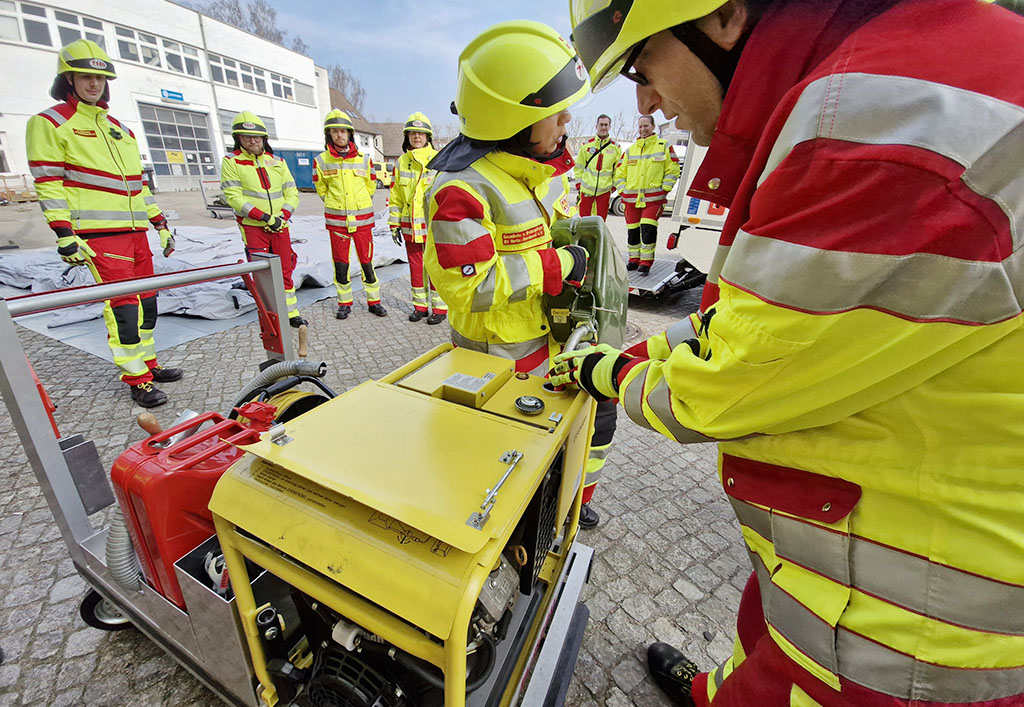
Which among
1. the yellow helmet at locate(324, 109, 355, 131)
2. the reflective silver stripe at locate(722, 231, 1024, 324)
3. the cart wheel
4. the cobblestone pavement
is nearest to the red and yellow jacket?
the reflective silver stripe at locate(722, 231, 1024, 324)

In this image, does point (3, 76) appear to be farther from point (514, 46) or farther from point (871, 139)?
point (871, 139)

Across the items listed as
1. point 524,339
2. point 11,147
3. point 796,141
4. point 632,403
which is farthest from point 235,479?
point 11,147

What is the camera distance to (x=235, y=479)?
1.23 meters

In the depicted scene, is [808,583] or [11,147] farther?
[11,147]

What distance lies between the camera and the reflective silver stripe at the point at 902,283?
0.63 m

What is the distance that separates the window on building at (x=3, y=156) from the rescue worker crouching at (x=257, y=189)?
81.1 ft

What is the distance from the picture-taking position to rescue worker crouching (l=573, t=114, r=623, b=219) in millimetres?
8758

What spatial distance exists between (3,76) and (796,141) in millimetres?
33633

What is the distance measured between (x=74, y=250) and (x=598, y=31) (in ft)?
16.3

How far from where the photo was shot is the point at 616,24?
39.4 inches

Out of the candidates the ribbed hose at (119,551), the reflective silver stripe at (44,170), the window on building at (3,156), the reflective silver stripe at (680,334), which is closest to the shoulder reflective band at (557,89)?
the reflective silver stripe at (680,334)

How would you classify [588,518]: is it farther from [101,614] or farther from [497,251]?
[101,614]

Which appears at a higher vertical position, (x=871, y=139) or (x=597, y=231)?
(x=871, y=139)

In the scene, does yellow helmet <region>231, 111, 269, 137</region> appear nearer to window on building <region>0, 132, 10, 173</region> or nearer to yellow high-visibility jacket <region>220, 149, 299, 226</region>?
yellow high-visibility jacket <region>220, 149, 299, 226</region>
